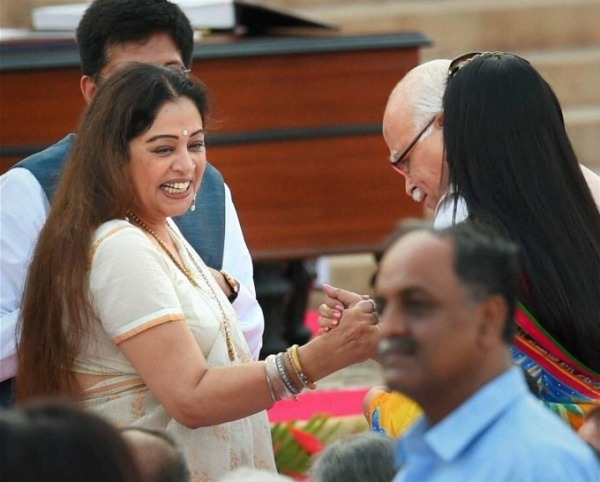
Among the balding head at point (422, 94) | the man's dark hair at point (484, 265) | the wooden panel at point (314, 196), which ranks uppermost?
the man's dark hair at point (484, 265)

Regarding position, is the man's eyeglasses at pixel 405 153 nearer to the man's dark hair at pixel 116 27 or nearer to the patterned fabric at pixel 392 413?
the patterned fabric at pixel 392 413

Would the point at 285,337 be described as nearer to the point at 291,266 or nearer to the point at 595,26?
the point at 291,266

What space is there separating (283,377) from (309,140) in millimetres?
2888

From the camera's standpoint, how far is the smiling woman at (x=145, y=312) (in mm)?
2816

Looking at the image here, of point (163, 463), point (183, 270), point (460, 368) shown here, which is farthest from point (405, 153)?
point (460, 368)

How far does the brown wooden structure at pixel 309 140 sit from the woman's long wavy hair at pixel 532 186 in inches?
109

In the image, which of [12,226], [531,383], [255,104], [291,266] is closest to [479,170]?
[531,383]

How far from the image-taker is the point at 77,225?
9.45 feet

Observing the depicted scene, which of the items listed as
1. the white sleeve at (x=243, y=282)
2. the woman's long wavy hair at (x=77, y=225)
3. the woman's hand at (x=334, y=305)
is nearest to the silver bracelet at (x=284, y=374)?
the woman's hand at (x=334, y=305)

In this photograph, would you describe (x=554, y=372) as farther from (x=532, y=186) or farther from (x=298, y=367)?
(x=298, y=367)

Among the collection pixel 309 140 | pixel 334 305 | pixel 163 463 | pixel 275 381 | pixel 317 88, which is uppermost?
pixel 163 463

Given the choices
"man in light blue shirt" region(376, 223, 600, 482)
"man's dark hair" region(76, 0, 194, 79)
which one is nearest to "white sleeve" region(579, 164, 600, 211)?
"man's dark hair" region(76, 0, 194, 79)

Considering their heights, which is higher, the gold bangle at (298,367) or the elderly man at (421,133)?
the elderly man at (421,133)

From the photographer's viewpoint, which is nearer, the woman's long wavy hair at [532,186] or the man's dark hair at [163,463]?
the man's dark hair at [163,463]
